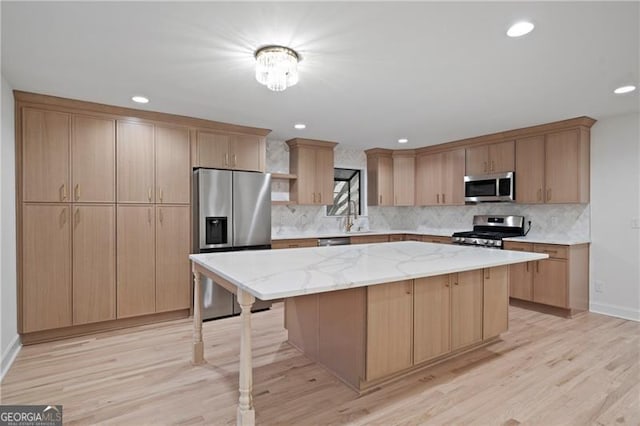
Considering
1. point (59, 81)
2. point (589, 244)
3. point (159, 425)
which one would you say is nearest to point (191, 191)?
point (59, 81)

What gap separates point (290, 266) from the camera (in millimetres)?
2189

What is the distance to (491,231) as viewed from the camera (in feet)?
16.4

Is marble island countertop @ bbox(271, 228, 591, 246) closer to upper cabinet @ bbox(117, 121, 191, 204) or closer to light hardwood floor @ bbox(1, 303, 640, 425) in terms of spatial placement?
light hardwood floor @ bbox(1, 303, 640, 425)

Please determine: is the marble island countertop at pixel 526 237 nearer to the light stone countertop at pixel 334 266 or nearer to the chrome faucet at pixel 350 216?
the chrome faucet at pixel 350 216

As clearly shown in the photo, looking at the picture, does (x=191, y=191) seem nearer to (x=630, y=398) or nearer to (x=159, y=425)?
(x=159, y=425)

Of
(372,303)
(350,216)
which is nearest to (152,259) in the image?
(372,303)

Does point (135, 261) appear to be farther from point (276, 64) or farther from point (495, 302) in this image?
point (495, 302)

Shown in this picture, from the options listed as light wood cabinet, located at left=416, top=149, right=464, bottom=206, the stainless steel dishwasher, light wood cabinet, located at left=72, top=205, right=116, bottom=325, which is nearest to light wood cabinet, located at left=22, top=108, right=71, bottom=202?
light wood cabinet, located at left=72, top=205, right=116, bottom=325

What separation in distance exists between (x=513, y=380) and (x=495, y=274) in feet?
2.82

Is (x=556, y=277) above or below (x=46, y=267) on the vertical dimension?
below

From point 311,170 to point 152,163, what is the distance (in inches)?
87.4

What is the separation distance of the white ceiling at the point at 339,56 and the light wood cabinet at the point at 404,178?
220 cm

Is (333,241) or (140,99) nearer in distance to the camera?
Result: (140,99)

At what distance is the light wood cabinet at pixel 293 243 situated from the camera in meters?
4.54
